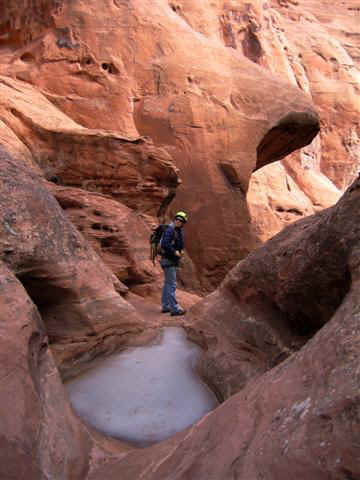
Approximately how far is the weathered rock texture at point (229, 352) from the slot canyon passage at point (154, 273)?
0.04 feet

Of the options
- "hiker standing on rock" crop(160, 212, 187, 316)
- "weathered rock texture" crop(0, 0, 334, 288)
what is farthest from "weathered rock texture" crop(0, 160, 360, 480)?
"weathered rock texture" crop(0, 0, 334, 288)

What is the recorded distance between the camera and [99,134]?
313 inches

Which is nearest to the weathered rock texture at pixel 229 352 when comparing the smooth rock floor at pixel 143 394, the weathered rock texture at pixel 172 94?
the smooth rock floor at pixel 143 394

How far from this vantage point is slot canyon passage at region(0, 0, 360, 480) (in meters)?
1.95

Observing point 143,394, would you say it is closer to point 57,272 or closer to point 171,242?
point 57,272

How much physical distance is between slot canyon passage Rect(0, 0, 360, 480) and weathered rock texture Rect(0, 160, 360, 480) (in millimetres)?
11

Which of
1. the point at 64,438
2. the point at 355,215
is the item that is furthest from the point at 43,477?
the point at 355,215

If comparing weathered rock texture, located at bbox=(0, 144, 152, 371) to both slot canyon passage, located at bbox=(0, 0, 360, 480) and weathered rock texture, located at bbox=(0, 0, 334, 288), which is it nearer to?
slot canyon passage, located at bbox=(0, 0, 360, 480)

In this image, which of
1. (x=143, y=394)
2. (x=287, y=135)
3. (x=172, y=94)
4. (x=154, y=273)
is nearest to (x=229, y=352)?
(x=143, y=394)

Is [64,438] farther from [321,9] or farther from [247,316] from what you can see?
[321,9]

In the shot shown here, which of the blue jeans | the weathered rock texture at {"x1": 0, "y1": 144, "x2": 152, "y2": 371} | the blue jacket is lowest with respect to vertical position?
the blue jeans

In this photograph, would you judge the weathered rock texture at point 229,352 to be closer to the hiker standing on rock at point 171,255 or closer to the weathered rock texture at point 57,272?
the weathered rock texture at point 57,272

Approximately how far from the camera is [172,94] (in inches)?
399

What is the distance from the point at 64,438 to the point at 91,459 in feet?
0.71
